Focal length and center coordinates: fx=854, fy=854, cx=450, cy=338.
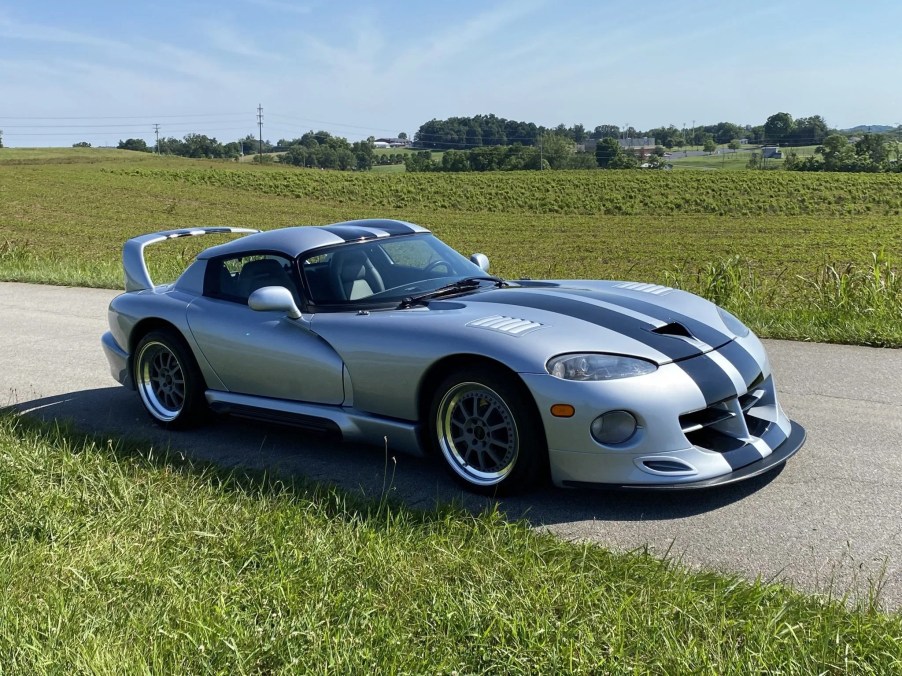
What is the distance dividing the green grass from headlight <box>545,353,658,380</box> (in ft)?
Result: 2.41

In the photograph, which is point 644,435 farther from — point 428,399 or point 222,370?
point 222,370

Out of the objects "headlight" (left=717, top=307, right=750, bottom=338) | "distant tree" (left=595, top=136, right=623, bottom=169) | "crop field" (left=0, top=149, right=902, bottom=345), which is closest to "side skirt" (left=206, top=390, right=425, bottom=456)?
"headlight" (left=717, top=307, right=750, bottom=338)

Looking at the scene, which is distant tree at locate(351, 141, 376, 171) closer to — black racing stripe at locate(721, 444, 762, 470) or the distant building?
the distant building

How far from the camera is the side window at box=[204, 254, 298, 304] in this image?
5.24 m

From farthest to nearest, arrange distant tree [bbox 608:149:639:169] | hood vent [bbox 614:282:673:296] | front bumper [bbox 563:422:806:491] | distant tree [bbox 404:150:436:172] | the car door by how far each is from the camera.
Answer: distant tree [bbox 404:150:436:172]
distant tree [bbox 608:149:639:169]
hood vent [bbox 614:282:673:296]
the car door
front bumper [bbox 563:422:806:491]

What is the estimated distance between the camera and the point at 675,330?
14.4 feet

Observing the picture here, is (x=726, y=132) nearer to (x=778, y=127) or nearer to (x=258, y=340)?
(x=778, y=127)

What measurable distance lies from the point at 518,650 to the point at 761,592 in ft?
3.13

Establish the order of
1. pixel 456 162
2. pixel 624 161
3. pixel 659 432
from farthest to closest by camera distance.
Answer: pixel 624 161 < pixel 456 162 < pixel 659 432

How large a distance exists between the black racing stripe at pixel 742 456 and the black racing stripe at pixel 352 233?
2.60 meters

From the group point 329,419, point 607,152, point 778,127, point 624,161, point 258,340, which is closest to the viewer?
point 329,419

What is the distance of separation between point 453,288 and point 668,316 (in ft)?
4.27

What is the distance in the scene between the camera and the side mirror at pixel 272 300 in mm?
4770

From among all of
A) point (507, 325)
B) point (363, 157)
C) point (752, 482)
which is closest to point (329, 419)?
point (507, 325)
